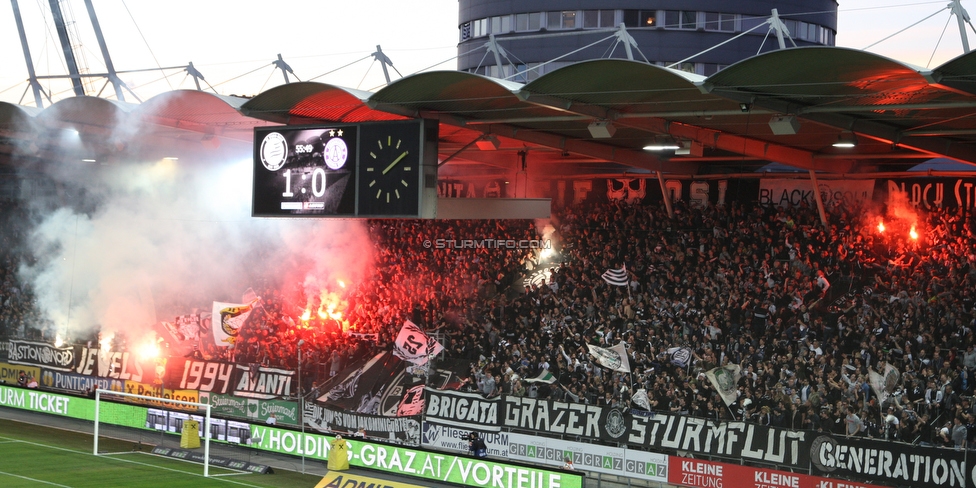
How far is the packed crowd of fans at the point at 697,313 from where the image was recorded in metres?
22.2

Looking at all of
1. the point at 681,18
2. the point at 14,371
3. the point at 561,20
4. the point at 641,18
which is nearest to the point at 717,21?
the point at 681,18

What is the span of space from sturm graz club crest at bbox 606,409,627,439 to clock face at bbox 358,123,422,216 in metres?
6.16

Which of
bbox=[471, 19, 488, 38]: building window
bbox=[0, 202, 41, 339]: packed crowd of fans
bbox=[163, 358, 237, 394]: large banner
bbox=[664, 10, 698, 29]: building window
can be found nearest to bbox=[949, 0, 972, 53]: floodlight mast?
bbox=[163, 358, 237, 394]: large banner

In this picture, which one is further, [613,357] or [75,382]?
[75,382]

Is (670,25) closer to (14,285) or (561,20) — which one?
(561,20)

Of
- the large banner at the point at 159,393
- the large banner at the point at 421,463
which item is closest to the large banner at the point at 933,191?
the large banner at the point at 421,463

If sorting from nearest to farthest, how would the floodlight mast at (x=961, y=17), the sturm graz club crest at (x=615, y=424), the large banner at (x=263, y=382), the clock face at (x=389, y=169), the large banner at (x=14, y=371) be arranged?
1. the floodlight mast at (x=961, y=17)
2. the clock face at (x=389, y=169)
3. the sturm graz club crest at (x=615, y=424)
4. the large banner at (x=263, y=382)
5. the large banner at (x=14, y=371)

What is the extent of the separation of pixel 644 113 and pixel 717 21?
40.0 metres

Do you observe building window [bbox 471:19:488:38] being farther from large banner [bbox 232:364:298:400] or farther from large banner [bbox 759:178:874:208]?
large banner [bbox 232:364:298:400]

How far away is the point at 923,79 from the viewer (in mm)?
17078

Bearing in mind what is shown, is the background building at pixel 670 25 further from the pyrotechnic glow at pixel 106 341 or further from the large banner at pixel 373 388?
the large banner at pixel 373 388

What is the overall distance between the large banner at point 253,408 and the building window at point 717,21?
39.3 meters

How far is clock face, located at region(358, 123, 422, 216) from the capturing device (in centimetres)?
2166

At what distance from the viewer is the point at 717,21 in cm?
5962
